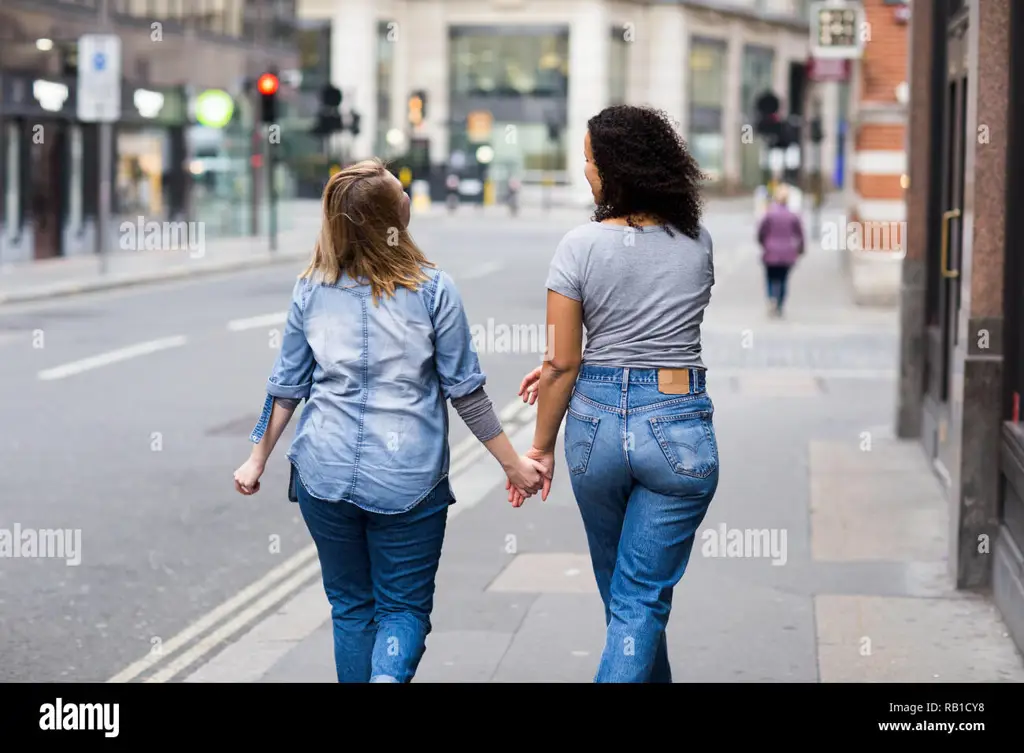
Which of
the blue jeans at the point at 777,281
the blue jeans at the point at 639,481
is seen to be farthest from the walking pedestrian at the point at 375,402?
the blue jeans at the point at 777,281

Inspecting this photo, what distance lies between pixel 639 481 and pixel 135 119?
3223 centimetres

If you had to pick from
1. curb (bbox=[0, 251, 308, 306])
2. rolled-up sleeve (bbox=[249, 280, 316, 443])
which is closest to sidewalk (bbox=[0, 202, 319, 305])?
curb (bbox=[0, 251, 308, 306])

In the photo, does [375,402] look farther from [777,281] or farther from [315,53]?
[315,53]

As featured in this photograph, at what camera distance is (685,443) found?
492cm

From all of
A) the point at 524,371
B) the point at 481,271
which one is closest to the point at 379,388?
the point at 524,371

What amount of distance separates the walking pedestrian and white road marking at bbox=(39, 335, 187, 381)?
35.8 feet

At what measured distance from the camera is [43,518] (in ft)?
30.8

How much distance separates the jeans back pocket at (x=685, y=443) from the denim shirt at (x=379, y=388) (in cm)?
56

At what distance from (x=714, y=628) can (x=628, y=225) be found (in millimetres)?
2615

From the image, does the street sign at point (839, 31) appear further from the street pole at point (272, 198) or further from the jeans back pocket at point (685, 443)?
the jeans back pocket at point (685, 443)

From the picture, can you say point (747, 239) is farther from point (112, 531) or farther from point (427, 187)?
point (112, 531)

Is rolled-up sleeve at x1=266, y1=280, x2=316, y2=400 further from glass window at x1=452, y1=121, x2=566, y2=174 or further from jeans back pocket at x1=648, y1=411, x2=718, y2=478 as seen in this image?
glass window at x1=452, y1=121, x2=566, y2=174

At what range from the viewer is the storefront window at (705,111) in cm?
8431
